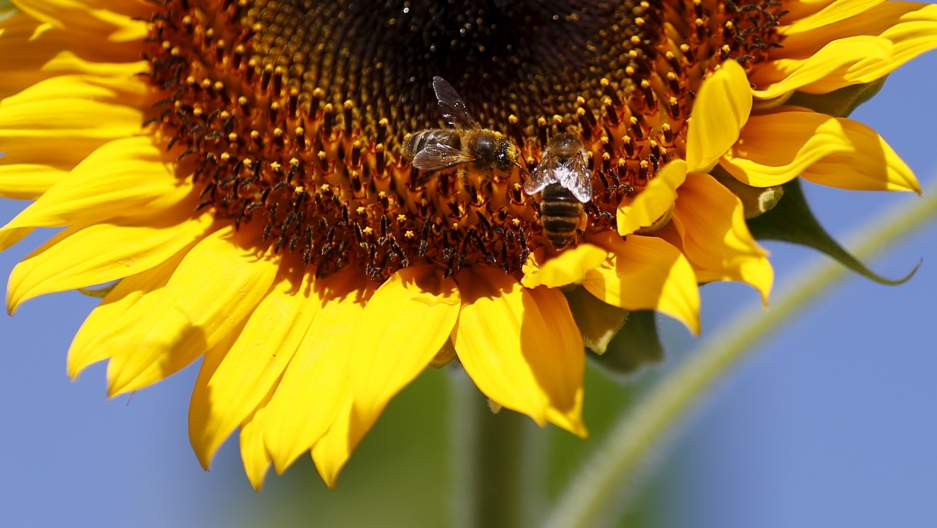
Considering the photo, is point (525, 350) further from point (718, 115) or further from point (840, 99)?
point (840, 99)

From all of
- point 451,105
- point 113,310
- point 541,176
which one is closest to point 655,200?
point 541,176

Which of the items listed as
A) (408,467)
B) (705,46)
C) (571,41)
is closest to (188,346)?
(571,41)

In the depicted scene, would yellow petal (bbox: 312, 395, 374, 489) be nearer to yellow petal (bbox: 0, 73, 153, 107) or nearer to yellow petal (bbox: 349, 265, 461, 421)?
yellow petal (bbox: 349, 265, 461, 421)

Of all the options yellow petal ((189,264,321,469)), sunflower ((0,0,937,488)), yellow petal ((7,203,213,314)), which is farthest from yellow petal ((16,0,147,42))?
yellow petal ((189,264,321,469))

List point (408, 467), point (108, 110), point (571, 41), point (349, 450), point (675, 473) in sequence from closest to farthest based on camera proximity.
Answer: point (349, 450)
point (571, 41)
point (108, 110)
point (675, 473)
point (408, 467)

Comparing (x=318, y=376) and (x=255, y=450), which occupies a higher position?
(x=318, y=376)

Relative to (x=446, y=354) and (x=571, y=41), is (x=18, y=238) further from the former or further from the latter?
(x=571, y=41)

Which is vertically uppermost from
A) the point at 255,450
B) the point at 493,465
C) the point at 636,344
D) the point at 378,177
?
the point at 378,177
